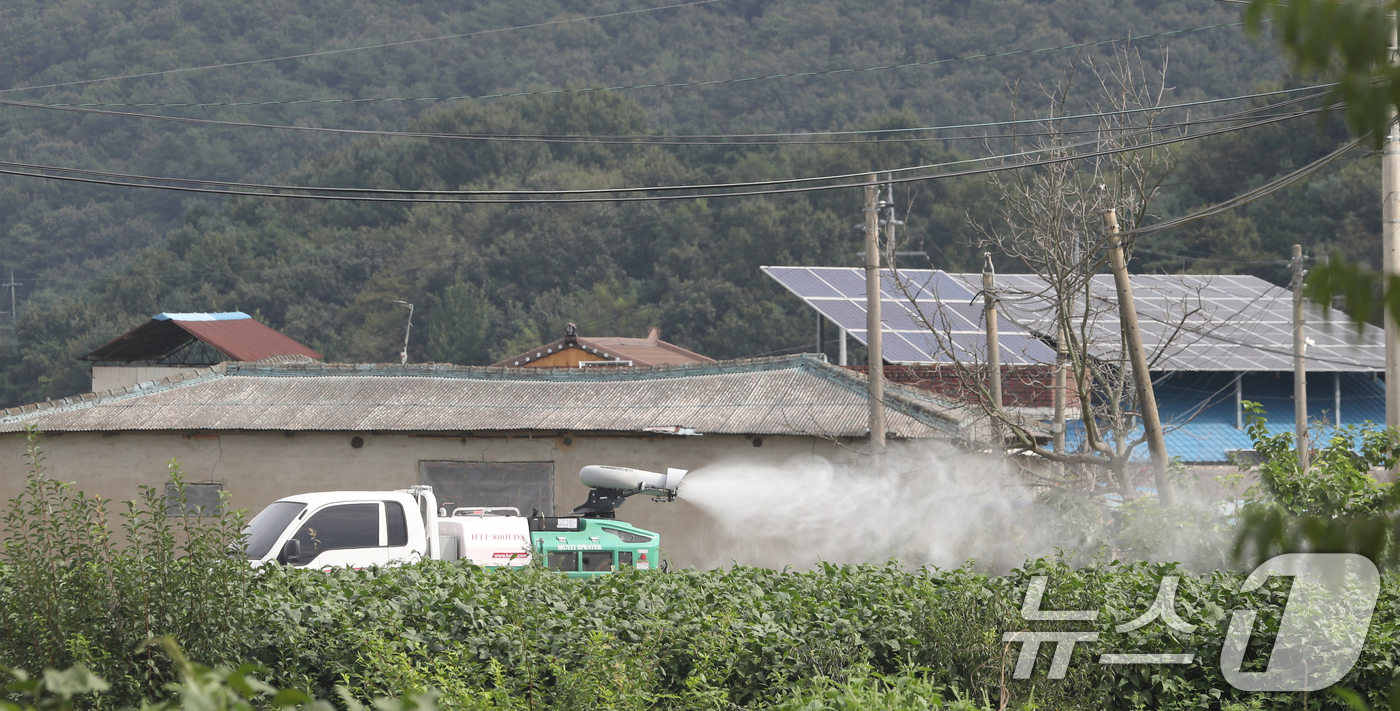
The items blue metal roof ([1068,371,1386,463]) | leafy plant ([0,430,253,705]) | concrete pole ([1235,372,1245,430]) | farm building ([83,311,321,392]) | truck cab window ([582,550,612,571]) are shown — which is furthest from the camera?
farm building ([83,311,321,392])

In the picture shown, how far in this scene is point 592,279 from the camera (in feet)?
246

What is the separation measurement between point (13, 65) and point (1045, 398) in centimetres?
11577

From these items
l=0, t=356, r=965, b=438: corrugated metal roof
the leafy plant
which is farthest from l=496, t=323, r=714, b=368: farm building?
the leafy plant

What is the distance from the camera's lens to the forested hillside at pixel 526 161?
65.4 metres

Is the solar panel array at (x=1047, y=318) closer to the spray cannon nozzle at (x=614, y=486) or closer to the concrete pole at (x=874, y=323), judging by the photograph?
the concrete pole at (x=874, y=323)

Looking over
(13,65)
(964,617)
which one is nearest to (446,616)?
(964,617)

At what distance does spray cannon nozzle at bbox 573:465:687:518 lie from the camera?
645 inches

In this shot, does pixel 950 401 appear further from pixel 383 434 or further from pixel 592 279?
pixel 592 279

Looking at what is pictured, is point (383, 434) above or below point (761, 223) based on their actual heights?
below

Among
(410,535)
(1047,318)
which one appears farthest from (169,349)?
(410,535)

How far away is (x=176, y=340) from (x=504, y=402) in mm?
24894

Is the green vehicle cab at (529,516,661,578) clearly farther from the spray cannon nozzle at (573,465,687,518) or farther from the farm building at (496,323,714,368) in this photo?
the farm building at (496,323,714,368)

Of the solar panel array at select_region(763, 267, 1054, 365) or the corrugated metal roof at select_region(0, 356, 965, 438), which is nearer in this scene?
the corrugated metal roof at select_region(0, 356, 965, 438)

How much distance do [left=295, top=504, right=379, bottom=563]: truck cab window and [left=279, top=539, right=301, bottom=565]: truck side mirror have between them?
29 cm
